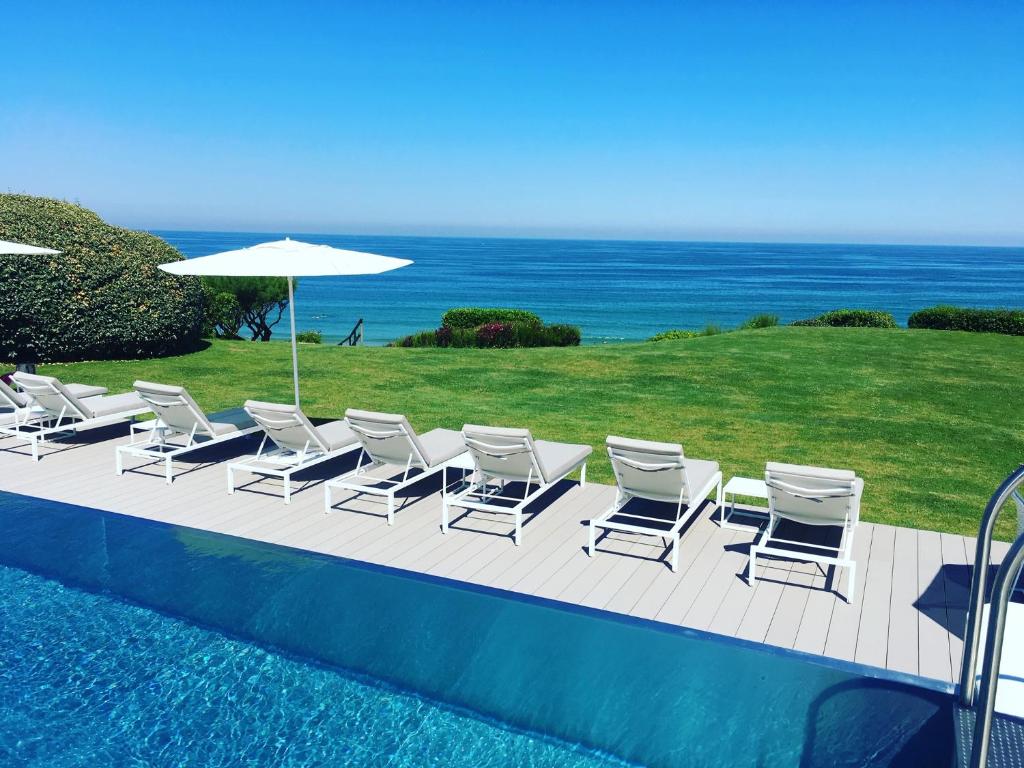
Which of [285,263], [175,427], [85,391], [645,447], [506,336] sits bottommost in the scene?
[506,336]

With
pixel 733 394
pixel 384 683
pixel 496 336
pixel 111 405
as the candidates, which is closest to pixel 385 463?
pixel 384 683

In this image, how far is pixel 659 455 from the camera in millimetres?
5703

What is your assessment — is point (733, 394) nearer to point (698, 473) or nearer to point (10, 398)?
point (698, 473)

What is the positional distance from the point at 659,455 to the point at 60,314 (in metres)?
12.2

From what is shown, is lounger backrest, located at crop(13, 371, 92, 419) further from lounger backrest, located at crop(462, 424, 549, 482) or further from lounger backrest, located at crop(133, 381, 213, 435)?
lounger backrest, located at crop(462, 424, 549, 482)

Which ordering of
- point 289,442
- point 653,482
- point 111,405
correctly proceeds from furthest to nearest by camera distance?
point 111,405
point 289,442
point 653,482

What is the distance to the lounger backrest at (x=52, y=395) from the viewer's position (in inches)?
321

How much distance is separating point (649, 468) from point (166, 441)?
5.35 m

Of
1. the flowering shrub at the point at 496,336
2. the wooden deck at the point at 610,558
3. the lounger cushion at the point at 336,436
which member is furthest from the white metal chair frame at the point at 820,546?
the flowering shrub at the point at 496,336

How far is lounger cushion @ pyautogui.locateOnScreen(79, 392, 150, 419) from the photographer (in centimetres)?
869

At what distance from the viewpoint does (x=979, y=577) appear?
319 centimetres

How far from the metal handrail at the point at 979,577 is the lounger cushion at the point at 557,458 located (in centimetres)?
338

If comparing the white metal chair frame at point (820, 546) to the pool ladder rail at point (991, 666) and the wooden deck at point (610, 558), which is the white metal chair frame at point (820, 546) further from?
the pool ladder rail at point (991, 666)

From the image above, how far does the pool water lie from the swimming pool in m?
0.01
